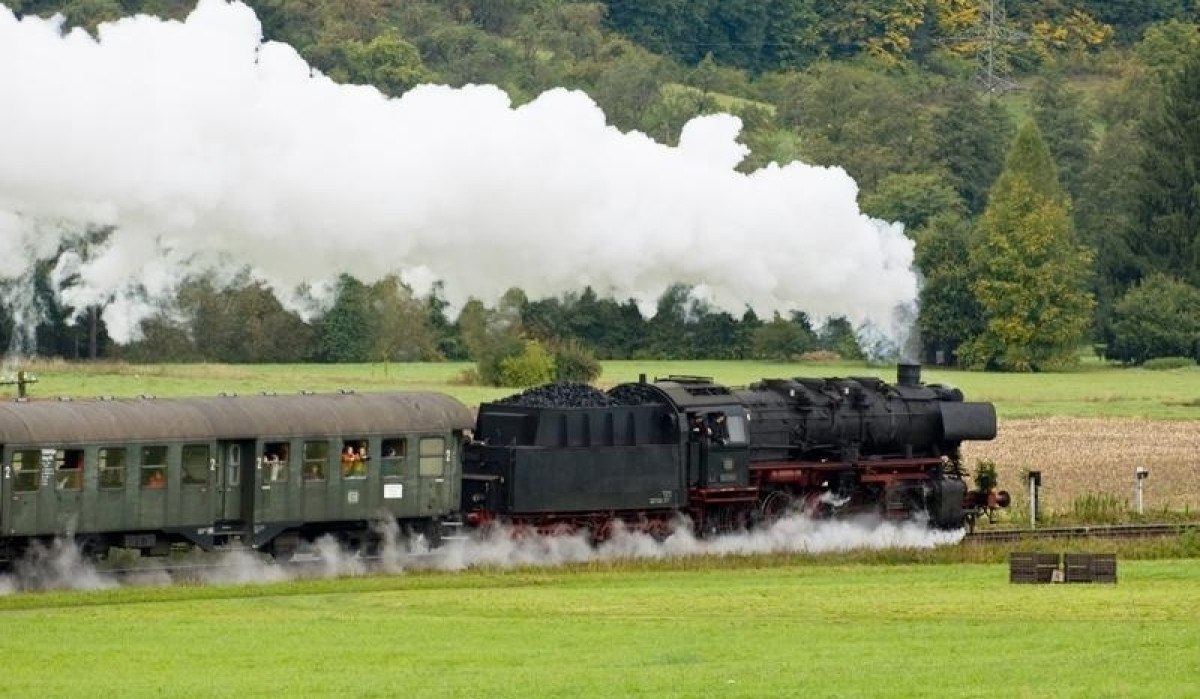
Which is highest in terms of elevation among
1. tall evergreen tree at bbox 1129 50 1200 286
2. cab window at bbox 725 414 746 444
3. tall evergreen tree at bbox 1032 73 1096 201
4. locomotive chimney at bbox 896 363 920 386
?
tall evergreen tree at bbox 1032 73 1096 201

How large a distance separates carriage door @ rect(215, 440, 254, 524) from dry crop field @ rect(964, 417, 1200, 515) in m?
22.8

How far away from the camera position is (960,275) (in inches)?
4542

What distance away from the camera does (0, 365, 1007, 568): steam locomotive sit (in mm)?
46625

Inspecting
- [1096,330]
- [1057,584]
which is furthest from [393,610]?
[1096,330]

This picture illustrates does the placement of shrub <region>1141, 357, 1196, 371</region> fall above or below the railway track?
above

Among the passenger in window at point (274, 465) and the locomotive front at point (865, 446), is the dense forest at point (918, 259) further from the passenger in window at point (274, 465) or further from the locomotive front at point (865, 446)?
the passenger in window at point (274, 465)

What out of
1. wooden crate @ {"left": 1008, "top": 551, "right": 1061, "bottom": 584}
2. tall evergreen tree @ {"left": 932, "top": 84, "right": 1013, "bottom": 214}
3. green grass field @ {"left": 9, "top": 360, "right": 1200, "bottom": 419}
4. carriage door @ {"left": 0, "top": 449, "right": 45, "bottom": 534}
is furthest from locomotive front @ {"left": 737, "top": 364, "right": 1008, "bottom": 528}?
tall evergreen tree @ {"left": 932, "top": 84, "right": 1013, "bottom": 214}

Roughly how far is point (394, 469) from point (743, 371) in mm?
53626

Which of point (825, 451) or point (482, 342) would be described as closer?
point (825, 451)

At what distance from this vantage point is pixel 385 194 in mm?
58656

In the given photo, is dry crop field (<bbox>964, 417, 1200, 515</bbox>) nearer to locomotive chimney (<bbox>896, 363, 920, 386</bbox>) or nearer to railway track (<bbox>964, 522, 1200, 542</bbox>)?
railway track (<bbox>964, 522, 1200, 542</bbox>)

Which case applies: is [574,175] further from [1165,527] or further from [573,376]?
[573,376]

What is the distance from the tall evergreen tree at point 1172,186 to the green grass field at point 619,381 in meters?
31.8

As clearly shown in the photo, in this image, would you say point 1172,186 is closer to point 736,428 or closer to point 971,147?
point 971,147
